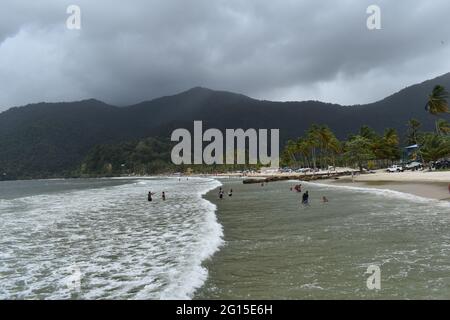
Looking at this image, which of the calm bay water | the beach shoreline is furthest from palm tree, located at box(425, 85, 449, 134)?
the calm bay water

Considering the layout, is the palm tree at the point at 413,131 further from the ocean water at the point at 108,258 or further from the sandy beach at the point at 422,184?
the ocean water at the point at 108,258

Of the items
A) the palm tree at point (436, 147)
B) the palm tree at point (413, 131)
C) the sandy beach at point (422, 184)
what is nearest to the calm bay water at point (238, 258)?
the sandy beach at point (422, 184)

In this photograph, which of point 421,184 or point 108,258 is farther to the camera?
point 421,184

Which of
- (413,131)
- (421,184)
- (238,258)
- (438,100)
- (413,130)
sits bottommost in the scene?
(238,258)

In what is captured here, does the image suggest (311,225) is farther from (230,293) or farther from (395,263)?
(230,293)

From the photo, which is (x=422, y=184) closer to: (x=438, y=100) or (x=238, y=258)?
(x=238, y=258)

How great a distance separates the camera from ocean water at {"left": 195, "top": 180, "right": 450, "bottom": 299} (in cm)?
855

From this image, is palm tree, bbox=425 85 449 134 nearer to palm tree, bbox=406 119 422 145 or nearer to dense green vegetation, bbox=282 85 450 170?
dense green vegetation, bbox=282 85 450 170
